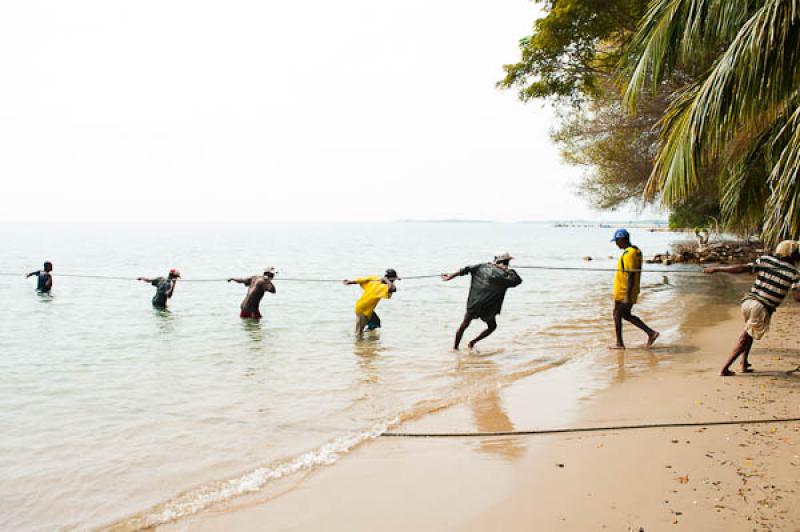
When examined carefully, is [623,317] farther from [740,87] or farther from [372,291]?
[740,87]

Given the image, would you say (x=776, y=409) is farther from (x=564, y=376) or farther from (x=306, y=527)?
(x=306, y=527)

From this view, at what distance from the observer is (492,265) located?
962cm

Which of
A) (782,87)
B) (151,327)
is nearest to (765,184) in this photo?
(782,87)

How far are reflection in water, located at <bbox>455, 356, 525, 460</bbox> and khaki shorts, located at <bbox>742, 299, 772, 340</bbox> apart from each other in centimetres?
294

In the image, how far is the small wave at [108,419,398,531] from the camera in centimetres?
444

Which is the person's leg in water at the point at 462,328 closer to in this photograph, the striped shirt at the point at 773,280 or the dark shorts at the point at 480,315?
the dark shorts at the point at 480,315

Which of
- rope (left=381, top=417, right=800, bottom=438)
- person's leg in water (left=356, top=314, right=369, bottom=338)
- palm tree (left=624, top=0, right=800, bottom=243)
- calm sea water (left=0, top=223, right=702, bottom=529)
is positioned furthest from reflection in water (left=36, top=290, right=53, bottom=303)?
palm tree (left=624, top=0, right=800, bottom=243)

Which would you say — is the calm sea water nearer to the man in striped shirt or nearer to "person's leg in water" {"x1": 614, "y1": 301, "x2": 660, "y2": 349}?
"person's leg in water" {"x1": 614, "y1": 301, "x2": 660, "y2": 349}

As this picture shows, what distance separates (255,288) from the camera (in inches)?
502

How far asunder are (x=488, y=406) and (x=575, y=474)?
7.63ft

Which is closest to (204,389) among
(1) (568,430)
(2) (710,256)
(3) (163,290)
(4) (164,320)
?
(1) (568,430)

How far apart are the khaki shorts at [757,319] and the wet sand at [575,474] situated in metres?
0.57

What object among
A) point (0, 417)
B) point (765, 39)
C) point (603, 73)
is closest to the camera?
point (765, 39)

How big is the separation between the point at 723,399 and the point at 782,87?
324 cm
